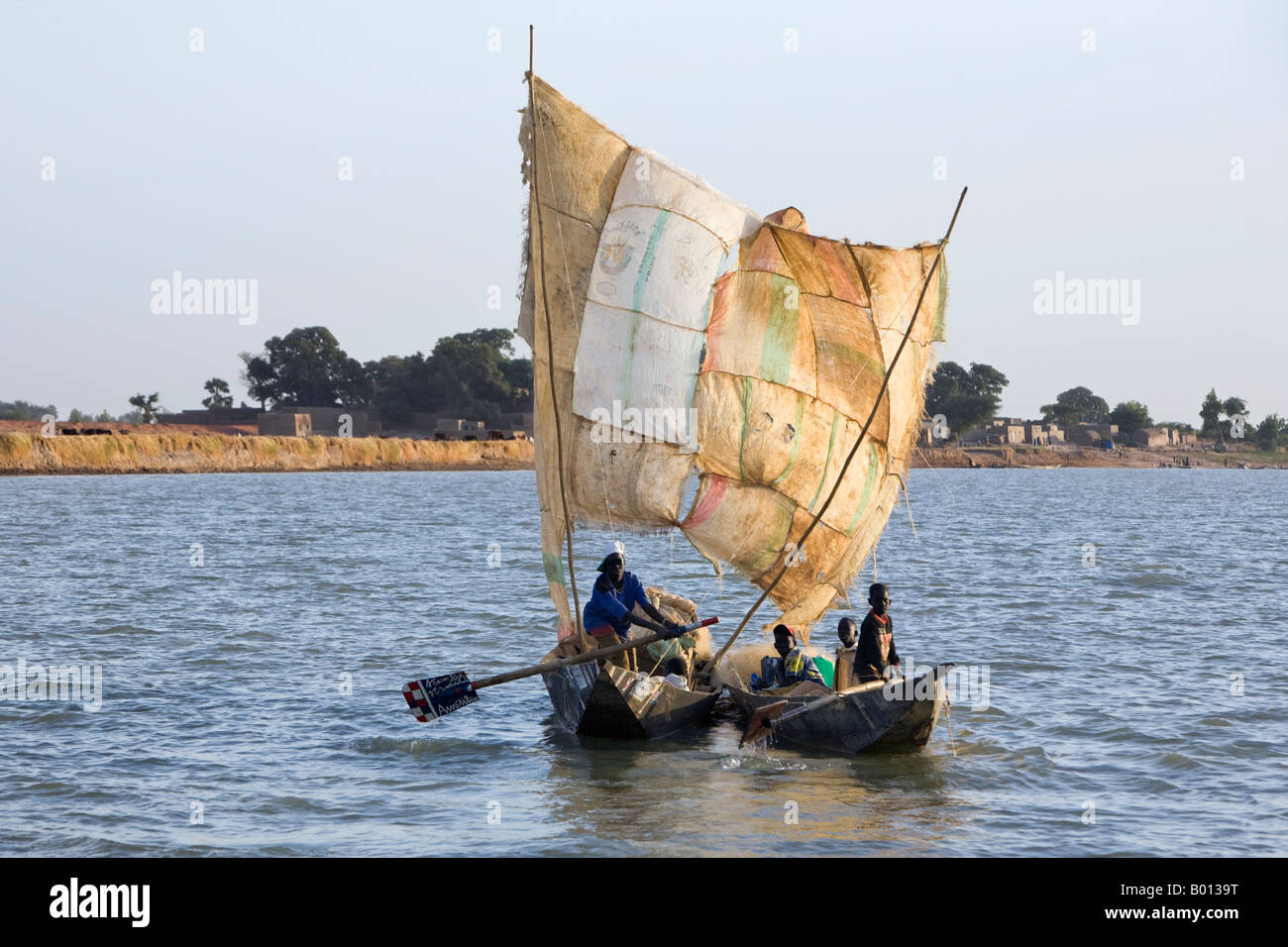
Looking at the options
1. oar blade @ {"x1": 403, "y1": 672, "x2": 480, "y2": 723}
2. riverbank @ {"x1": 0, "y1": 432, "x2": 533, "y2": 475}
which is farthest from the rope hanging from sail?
riverbank @ {"x1": 0, "y1": 432, "x2": 533, "y2": 475}

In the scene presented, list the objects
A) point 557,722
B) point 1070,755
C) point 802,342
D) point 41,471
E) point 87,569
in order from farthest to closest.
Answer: point 41,471 < point 87,569 < point 802,342 < point 557,722 < point 1070,755

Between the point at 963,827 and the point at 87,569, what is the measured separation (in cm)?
→ 3251

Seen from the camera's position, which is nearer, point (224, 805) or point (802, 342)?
point (224, 805)

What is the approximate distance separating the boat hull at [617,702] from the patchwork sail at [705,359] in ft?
3.79

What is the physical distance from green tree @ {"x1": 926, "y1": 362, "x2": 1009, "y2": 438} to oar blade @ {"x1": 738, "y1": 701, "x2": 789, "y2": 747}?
144166 millimetres

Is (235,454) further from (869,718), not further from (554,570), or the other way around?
(869,718)

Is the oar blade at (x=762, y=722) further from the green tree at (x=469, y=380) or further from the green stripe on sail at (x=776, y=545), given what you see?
the green tree at (x=469, y=380)

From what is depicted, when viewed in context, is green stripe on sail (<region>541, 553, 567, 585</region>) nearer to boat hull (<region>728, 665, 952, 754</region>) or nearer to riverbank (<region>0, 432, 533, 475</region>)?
boat hull (<region>728, 665, 952, 754</region>)

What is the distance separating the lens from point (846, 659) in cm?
1562

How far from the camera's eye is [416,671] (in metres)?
22.1

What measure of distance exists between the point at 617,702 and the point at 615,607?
118 centimetres

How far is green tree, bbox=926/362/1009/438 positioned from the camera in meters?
160
